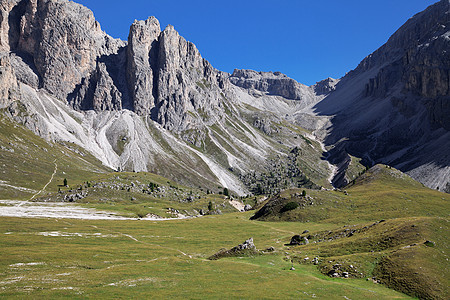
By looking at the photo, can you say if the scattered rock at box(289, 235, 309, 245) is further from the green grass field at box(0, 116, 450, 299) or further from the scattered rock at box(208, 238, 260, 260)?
the scattered rock at box(208, 238, 260, 260)

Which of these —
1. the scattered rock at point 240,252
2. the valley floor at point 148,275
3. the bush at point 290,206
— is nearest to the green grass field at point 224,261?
the valley floor at point 148,275

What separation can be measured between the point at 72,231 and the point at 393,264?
65.9 m

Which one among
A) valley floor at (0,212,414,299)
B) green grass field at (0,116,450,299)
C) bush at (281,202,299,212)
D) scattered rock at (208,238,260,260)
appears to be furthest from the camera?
bush at (281,202,299,212)

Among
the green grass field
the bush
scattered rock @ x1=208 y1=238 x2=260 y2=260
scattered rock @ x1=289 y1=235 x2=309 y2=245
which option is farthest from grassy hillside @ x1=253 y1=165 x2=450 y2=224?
scattered rock @ x1=208 y1=238 x2=260 y2=260

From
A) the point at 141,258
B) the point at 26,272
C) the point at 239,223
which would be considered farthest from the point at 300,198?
the point at 26,272

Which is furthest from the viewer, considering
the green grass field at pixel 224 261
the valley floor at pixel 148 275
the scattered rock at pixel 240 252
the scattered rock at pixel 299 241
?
the scattered rock at pixel 299 241

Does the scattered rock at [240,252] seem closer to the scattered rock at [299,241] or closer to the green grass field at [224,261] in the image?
the green grass field at [224,261]

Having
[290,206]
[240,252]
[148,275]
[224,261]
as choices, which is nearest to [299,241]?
[240,252]

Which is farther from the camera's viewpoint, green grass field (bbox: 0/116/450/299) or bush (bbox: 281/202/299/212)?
bush (bbox: 281/202/299/212)

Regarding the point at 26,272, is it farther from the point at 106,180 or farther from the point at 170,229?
the point at 106,180

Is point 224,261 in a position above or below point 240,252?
below

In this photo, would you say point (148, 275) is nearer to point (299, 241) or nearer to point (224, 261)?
point (224, 261)

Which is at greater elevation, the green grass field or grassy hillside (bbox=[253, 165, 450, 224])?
grassy hillside (bbox=[253, 165, 450, 224])

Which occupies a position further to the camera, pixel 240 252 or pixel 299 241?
pixel 299 241
